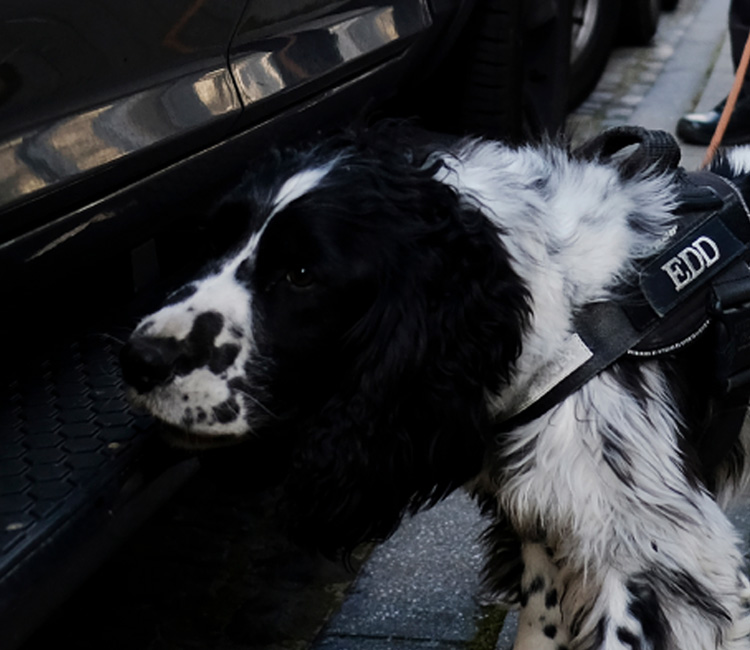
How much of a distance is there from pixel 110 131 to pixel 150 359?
1.46 feet

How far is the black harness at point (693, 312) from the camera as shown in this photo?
200cm

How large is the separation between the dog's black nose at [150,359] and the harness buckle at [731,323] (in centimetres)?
95

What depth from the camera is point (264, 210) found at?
2.05 m

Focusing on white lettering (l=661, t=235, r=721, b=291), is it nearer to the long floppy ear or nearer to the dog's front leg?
the long floppy ear

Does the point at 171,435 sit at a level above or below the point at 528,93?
above

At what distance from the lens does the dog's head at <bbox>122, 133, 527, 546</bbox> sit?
1946mm

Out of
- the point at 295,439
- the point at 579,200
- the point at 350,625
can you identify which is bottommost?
the point at 350,625

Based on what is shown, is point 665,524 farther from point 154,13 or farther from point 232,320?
point 154,13

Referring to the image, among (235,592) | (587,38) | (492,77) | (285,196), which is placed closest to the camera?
(285,196)

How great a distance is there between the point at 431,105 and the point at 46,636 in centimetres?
214

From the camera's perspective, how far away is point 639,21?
21.6 feet

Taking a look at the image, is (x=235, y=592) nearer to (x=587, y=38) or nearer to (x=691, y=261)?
(x=691, y=261)

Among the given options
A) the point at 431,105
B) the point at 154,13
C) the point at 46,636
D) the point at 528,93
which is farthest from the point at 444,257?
the point at 528,93

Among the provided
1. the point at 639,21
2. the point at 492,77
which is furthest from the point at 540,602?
the point at 639,21
